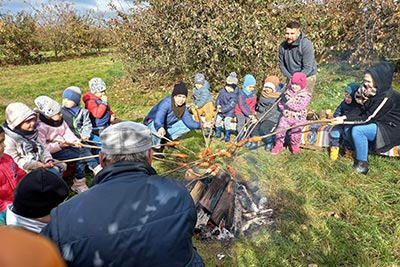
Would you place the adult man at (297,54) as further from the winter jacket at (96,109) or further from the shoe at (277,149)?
the winter jacket at (96,109)

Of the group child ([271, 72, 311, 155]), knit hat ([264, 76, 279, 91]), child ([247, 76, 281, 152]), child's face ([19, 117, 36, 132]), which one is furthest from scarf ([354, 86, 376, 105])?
child's face ([19, 117, 36, 132])

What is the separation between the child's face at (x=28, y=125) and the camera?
11.0ft

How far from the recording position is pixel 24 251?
0.60 m

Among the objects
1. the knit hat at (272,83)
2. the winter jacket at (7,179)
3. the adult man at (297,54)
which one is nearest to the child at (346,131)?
the adult man at (297,54)

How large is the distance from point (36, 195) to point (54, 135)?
6.99 ft

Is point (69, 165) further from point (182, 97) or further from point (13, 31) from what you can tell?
point (13, 31)

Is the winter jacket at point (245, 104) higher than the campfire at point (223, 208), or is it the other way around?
the winter jacket at point (245, 104)

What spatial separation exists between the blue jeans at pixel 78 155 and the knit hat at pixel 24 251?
379 centimetres

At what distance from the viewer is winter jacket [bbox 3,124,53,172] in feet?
11.0

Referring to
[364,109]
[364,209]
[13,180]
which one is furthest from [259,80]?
[13,180]

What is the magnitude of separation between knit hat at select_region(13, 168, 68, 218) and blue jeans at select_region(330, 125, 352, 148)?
420cm

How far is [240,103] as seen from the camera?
5.84 metres

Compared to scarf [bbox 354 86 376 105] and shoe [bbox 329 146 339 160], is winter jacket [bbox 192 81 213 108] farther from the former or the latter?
scarf [bbox 354 86 376 105]

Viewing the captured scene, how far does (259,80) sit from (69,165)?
5685mm
